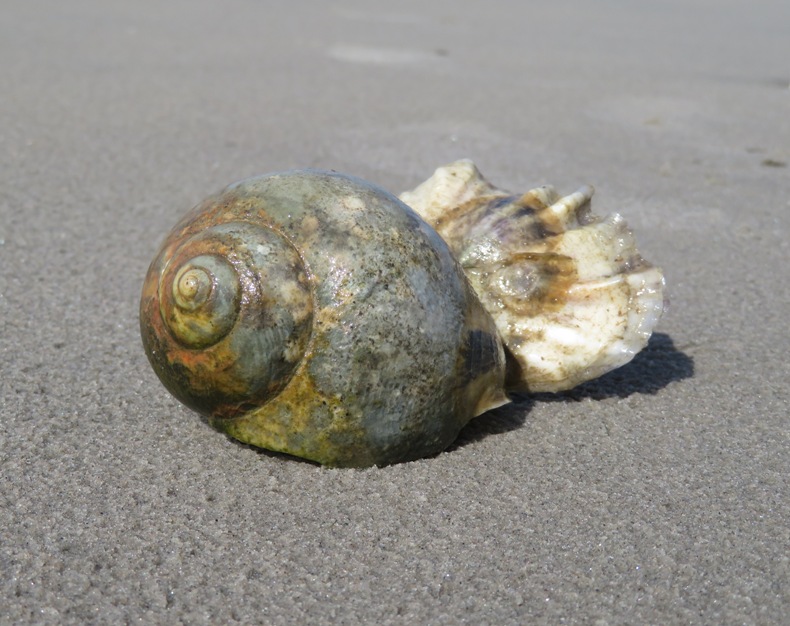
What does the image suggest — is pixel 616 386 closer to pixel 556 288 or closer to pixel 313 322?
pixel 556 288

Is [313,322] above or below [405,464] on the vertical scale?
above

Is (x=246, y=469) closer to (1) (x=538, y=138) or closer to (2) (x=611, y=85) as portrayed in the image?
(1) (x=538, y=138)

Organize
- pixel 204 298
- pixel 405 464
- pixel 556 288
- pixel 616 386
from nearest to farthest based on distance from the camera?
pixel 204 298 < pixel 405 464 < pixel 556 288 < pixel 616 386

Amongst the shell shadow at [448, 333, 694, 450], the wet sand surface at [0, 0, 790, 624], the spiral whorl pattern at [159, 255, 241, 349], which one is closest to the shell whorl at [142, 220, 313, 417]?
the spiral whorl pattern at [159, 255, 241, 349]

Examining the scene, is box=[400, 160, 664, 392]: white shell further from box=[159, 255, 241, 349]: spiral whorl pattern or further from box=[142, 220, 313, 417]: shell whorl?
box=[159, 255, 241, 349]: spiral whorl pattern

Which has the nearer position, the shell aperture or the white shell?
the shell aperture

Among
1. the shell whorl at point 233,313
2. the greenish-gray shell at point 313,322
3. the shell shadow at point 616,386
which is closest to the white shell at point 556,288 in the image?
the shell shadow at point 616,386

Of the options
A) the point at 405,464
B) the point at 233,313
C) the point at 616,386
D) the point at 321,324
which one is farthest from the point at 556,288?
the point at 233,313

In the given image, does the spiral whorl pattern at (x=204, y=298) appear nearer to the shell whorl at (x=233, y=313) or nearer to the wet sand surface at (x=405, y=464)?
the shell whorl at (x=233, y=313)
